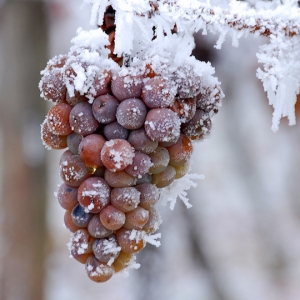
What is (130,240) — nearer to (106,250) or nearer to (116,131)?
(106,250)

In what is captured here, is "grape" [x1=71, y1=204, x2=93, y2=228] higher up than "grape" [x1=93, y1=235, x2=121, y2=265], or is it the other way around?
"grape" [x1=71, y1=204, x2=93, y2=228]

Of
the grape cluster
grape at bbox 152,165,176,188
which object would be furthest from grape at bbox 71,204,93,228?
grape at bbox 152,165,176,188

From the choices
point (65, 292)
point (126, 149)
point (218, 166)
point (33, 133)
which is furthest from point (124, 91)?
point (218, 166)

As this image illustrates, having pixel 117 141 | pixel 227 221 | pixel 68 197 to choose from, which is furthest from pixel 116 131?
pixel 227 221

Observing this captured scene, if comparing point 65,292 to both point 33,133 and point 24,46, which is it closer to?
point 33,133

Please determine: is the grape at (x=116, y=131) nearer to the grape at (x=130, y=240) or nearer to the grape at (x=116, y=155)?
the grape at (x=116, y=155)

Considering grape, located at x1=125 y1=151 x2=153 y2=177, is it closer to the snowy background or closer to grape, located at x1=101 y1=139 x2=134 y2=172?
grape, located at x1=101 y1=139 x2=134 y2=172
